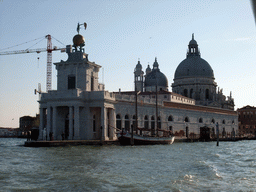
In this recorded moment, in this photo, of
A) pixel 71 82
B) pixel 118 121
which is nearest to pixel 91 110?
pixel 71 82

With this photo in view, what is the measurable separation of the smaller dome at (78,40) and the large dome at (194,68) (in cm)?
5681

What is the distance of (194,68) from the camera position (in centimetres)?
10431

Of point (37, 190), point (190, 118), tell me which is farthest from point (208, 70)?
point (37, 190)

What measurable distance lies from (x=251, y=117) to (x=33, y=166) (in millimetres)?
118778

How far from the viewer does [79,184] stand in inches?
642

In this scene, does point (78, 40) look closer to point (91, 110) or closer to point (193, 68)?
point (91, 110)

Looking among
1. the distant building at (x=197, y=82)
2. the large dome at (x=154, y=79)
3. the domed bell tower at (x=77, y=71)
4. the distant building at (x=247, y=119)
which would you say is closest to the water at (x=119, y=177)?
the domed bell tower at (x=77, y=71)

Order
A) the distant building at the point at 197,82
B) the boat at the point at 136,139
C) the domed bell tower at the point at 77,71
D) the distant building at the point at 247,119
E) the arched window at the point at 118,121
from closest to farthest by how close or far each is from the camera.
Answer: the boat at the point at 136,139, the domed bell tower at the point at 77,71, the arched window at the point at 118,121, the distant building at the point at 197,82, the distant building at the point at 247,119

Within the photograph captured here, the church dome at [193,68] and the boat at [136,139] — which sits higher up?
the church dome at [193,68]

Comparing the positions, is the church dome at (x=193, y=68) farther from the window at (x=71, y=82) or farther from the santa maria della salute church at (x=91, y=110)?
the window at (x=71, y=82)

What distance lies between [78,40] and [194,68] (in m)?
57.9

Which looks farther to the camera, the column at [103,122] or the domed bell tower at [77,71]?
the domed bell tower at [77,71]

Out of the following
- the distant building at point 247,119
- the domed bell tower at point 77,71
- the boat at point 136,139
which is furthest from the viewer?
the distant building at point 247,119

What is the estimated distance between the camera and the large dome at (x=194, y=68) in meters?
104
